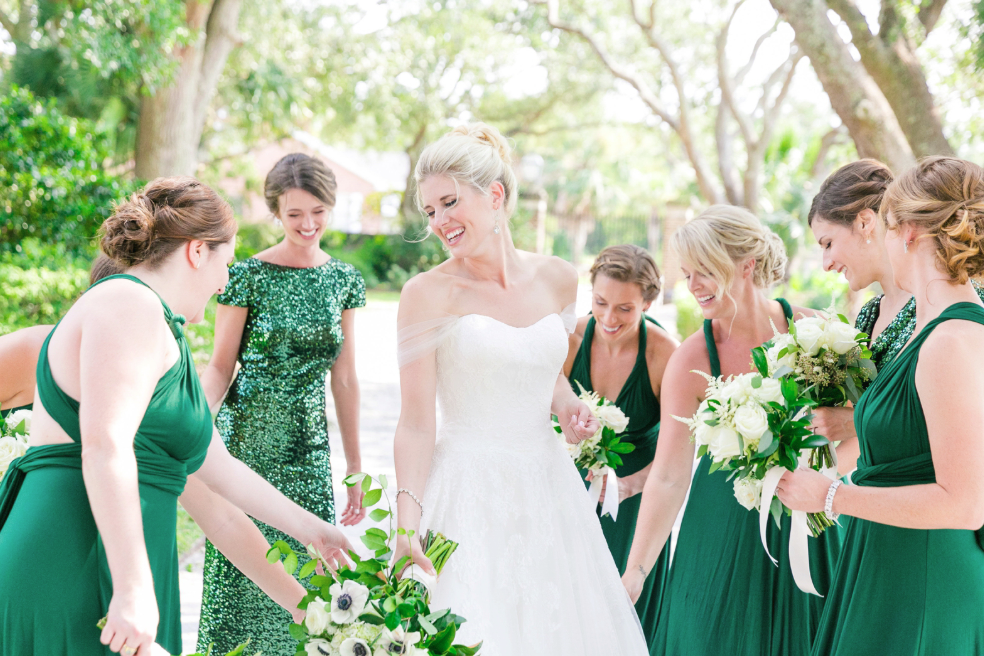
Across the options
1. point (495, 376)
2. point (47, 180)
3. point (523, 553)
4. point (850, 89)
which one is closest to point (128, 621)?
point (523, 553)

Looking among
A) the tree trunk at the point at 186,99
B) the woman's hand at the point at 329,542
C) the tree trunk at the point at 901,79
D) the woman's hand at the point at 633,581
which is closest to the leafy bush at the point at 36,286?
the tree trunk at the point at 186,99

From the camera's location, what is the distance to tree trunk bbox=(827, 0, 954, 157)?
777cm

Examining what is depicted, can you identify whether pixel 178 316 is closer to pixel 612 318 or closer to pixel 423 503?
pixel 423 503

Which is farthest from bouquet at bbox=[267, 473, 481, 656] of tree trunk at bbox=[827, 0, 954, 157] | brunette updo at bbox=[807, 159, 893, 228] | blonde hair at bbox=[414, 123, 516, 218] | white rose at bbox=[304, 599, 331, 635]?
tree trunk at bbox=[827, 0, 954, 157]

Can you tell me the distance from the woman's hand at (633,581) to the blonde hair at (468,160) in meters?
1.48

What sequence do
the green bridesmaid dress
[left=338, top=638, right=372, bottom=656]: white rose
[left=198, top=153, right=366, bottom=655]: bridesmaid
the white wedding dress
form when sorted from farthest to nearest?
[left=198, top=153, right=366, bottom=655]: bridesmaid
the white wedding dress
the green bridesmaid dress
[left=338, top=638, right=372, bottom=656]: white rose

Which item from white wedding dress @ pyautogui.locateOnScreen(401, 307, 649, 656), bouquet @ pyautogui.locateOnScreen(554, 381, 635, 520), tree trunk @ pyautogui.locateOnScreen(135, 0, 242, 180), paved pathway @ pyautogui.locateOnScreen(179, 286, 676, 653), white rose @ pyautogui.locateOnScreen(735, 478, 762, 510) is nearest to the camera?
white rose @ pyautogui.locateOnScreen(735, 478, 762, 510)

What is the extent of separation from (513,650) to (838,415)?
1.33 meters

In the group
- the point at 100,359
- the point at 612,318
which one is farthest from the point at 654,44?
the point at 100,359

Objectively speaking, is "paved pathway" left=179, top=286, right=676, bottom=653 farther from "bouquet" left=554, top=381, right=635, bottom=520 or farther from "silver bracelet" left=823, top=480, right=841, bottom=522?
"silver bracelet" left=823, top=480, right=841, bottom=522

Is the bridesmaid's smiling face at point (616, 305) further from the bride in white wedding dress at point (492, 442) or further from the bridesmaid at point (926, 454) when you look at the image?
the bridesmaid at point (926, 454)

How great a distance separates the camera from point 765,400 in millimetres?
2459

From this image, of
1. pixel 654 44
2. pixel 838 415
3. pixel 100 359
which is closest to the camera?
pixel 100 359

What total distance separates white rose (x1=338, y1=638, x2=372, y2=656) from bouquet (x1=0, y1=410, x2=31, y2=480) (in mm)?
1269
